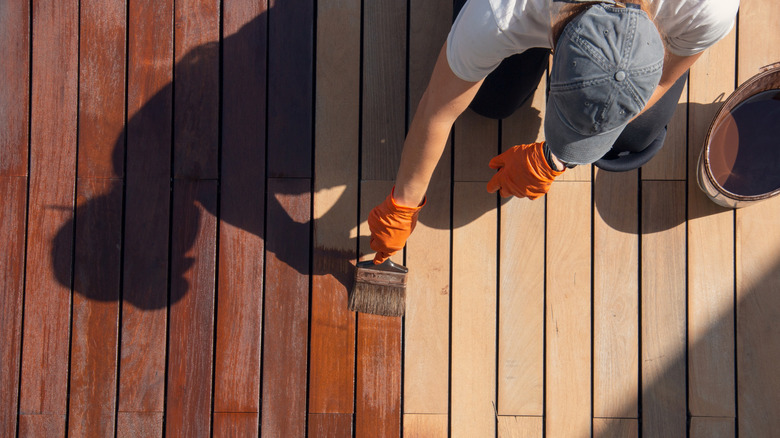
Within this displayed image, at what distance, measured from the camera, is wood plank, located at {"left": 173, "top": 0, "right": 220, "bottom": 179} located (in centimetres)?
169

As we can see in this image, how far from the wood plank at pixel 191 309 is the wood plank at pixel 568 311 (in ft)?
3.68

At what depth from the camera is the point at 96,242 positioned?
169 cm

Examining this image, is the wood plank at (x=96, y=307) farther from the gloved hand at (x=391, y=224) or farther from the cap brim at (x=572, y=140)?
the cap brim at (x=572, y=140)

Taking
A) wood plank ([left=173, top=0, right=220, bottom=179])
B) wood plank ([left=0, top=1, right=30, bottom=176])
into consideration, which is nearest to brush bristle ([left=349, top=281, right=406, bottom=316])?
wood plank ([left=173, top=0, right=220, bottom=179])

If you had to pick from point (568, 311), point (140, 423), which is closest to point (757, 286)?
point (568, 311)

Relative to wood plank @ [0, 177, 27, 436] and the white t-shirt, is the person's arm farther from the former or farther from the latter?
wood plank @ [0, 177, 27, 436]

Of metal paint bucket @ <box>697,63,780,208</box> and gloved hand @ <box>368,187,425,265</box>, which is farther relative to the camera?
metal paint bucket @ <box>697,63,780,208</box>

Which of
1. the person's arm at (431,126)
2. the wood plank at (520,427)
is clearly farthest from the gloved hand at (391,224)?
the wood plank at (520,427)

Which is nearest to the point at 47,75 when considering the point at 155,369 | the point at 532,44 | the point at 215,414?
the point at 155,369

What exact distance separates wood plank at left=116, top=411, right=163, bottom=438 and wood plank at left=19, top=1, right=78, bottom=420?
19cm

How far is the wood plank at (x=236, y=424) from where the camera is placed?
1.66 m

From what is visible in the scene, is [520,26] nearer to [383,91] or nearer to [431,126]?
[431,126]

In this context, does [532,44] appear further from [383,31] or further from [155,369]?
[155,369]

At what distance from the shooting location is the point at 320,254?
5.53 ft
